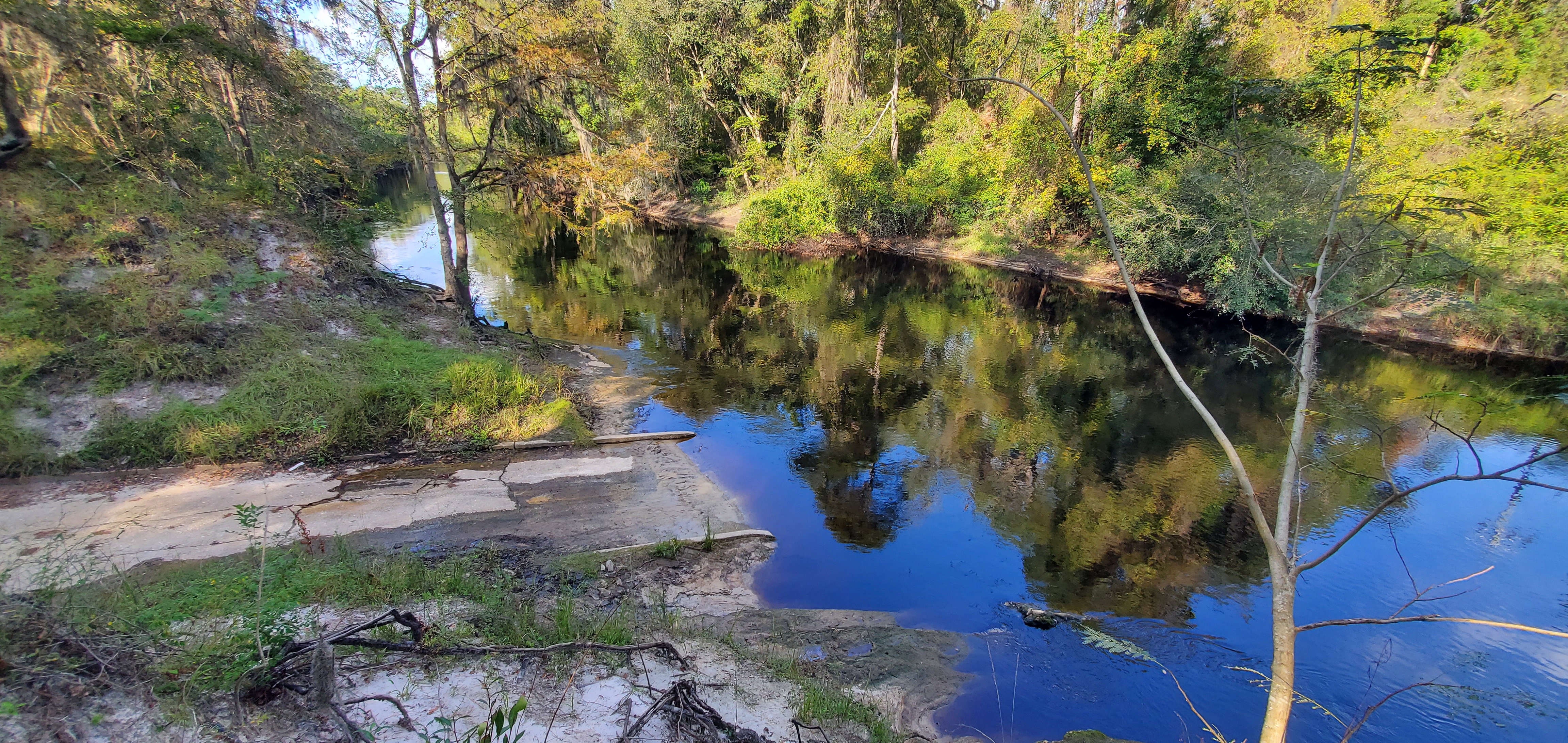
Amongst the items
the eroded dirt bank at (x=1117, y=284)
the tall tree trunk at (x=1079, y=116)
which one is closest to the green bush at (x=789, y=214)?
the eroded dirt bank at (x=1117, y=284)

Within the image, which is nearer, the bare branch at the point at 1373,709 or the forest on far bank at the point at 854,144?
the bare branch at the point at 1373,709

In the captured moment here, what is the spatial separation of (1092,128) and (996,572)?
2523 cm

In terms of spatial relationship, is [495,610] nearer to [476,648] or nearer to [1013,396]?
[476,648]

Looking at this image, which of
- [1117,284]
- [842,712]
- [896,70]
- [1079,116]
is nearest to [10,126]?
[842,712]

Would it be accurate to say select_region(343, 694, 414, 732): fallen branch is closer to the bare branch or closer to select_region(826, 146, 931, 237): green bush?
the bare branch

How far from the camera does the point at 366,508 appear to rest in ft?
26.3

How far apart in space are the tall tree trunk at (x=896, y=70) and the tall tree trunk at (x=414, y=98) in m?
23.9

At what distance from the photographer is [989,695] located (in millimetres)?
6262

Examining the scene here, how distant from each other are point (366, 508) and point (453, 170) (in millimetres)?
8789

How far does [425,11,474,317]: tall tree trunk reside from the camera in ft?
43.1

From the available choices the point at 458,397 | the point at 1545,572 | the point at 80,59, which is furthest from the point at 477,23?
the point at 1545,572

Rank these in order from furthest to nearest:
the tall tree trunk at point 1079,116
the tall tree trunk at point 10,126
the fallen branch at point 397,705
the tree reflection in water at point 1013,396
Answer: the tall tree trunk at point 1079,116
the tall tree trunk at point 10,126
the tree reflection in water at point 1013,396
the fallen branch at point 397,705

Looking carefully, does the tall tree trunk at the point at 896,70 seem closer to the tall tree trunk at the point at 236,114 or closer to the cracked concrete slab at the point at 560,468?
the tall tree trunk at the point at 236,114

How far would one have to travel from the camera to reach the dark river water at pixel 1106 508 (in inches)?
254
